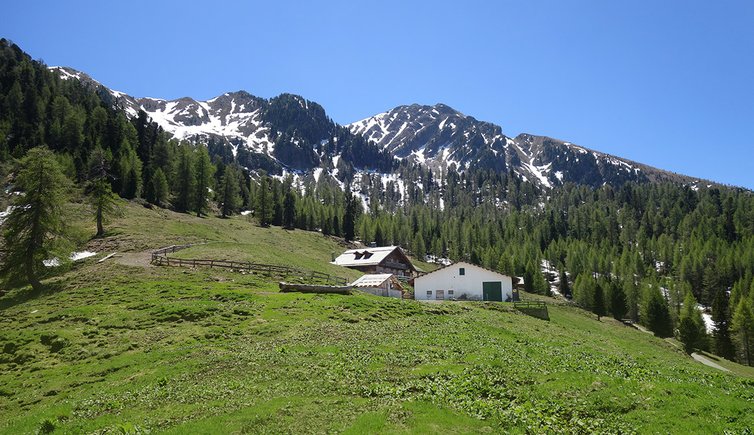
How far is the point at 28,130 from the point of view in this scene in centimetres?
11856

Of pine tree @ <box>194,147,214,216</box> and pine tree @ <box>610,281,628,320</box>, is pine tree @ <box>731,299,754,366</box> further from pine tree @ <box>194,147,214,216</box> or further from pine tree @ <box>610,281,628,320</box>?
pine tree @ <box>194,147,214,216</box>

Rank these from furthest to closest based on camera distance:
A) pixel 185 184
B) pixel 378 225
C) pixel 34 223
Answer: pixel 378 225 < pixel 185 184 < pixel 34 223

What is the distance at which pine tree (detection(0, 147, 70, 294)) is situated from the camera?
151 feet

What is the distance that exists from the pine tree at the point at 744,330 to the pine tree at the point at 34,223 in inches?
3999

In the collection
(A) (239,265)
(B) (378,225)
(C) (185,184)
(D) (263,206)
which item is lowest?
(A) (239,265)

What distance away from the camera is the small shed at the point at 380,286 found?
2215 inches

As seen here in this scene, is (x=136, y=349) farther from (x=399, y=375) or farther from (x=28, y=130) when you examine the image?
(x=28, y=130)

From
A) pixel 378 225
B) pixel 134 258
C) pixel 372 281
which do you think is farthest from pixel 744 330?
pixel 378 225

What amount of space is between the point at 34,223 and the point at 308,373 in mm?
42251

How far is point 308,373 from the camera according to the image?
2030 cm

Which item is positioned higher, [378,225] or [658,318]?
[378,225]

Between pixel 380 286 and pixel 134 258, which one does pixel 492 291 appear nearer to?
pixel 380 286

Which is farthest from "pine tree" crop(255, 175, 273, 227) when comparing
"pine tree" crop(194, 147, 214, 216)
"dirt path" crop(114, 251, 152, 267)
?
"dirt path" crop(114, 251, 152, 267)

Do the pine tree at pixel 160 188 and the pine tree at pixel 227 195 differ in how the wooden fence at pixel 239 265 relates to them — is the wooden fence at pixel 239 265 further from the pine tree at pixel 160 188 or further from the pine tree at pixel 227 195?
the pine tree at pixel 227 195
